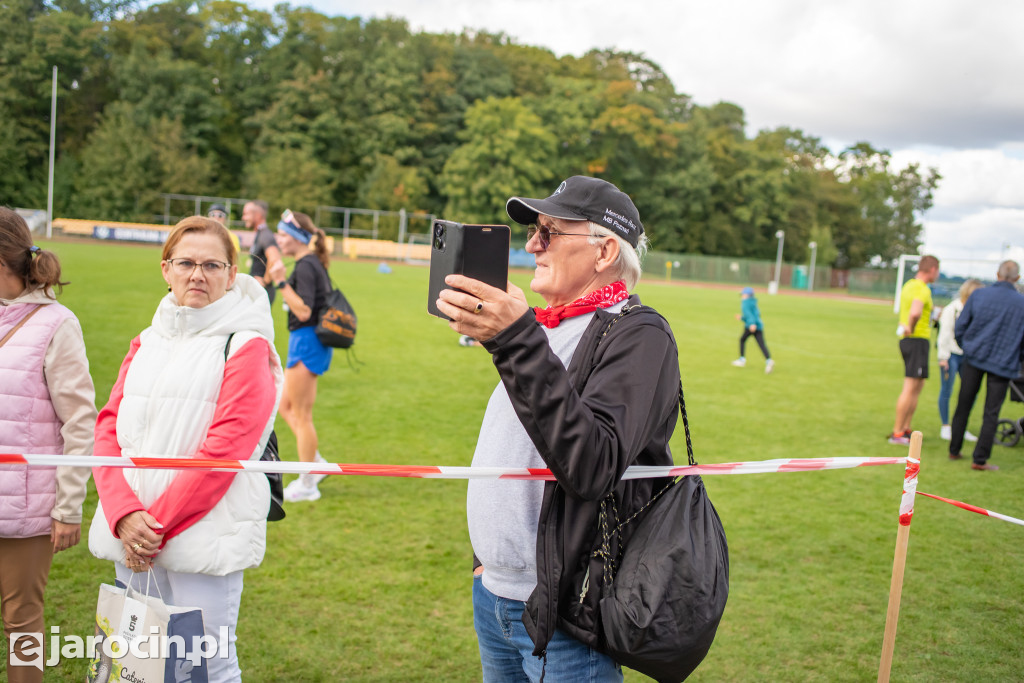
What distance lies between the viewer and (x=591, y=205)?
190cm

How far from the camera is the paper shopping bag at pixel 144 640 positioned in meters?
2.41

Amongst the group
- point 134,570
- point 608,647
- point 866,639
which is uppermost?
point 608,647

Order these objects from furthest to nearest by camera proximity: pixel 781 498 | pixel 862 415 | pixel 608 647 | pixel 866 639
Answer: pixel 862 415
pixel 781 498
pixel 866 639
pixel 608 647

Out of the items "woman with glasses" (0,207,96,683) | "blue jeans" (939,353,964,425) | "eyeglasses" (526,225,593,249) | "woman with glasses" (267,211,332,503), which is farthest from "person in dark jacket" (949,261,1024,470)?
"woman with glasses" (0,207,96,683)

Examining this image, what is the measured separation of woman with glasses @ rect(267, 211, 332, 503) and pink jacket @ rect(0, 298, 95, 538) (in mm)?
3162

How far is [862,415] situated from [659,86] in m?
→ 72.3

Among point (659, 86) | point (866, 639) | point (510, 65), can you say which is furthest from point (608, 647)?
point (659, 86)

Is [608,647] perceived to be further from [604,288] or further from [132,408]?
[132,408]

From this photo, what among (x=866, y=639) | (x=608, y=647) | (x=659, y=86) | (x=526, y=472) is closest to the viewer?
(x=608, y=647)

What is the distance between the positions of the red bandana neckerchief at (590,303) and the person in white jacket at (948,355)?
8.65m

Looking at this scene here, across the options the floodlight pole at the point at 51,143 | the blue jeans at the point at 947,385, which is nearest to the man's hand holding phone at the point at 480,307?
the blue jeans at the point at 947,385

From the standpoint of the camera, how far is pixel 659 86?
76.6 meters

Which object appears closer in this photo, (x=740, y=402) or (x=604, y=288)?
(x=604, y=288)

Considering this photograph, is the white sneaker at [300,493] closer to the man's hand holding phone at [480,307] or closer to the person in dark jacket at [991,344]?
the man's hand holding phone at [480,307]
